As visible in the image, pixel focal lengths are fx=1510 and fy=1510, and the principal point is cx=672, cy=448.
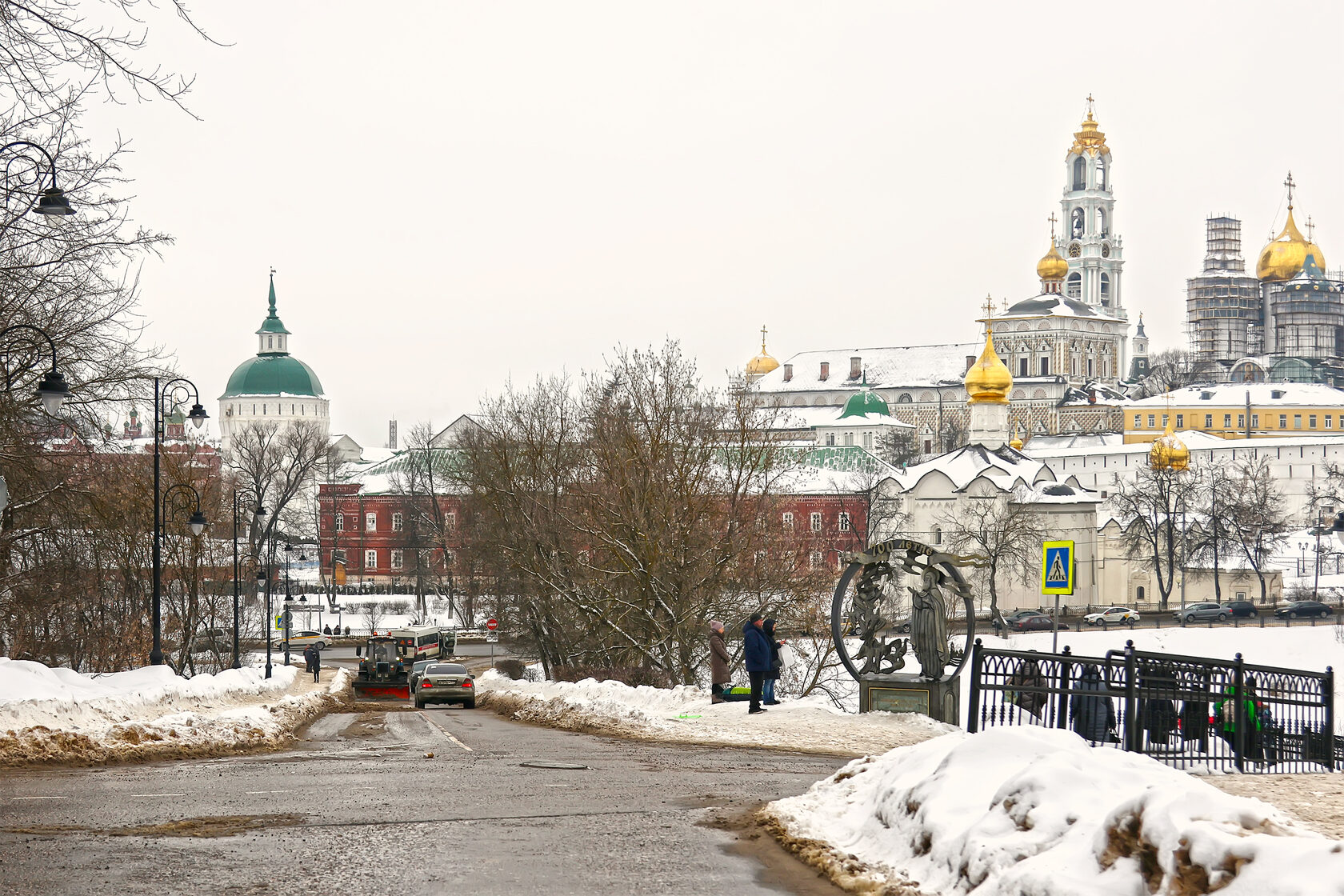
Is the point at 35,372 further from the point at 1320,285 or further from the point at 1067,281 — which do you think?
the point at 1320,285

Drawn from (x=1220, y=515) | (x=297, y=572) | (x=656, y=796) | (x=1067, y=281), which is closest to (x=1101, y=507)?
(x=1220, y=515)

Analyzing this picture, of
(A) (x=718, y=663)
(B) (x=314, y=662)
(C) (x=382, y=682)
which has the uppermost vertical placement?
(A) (x=718, y=663)

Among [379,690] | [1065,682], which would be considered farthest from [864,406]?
[1065,682]

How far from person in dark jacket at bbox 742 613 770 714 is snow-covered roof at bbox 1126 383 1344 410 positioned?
5544 inches

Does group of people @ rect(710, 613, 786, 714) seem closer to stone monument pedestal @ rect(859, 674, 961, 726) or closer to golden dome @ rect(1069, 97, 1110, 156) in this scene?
stone monument pedestal @ rect(859, 674, 961, 726)

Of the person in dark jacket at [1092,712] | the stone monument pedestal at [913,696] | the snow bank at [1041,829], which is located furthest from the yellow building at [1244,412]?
the snow bank at [1041,829]

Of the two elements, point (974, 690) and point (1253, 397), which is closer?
point (974, 690)

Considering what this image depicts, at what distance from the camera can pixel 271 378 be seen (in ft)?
539

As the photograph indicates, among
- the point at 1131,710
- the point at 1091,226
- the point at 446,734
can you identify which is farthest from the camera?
the point at 1091,226

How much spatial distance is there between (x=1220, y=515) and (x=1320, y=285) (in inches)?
3754

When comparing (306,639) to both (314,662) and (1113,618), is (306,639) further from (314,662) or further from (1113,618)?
(1113,618)

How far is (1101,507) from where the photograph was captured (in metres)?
111

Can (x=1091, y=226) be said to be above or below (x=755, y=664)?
above

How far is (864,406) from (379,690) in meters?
110
